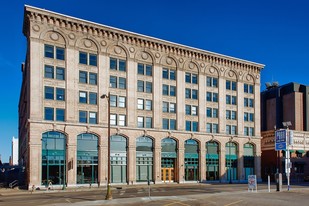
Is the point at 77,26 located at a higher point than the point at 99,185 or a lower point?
higher

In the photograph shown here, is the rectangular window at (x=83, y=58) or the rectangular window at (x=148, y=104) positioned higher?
the rectangular window at (x=83, y=58)

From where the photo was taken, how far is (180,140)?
62219 mm

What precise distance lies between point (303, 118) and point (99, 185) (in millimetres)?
61759

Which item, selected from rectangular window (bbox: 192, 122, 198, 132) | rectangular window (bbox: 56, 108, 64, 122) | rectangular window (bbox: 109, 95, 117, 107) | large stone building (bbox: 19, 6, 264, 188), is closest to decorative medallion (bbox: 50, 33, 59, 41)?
large stone building (bbox: 19, 6, 264, 188)

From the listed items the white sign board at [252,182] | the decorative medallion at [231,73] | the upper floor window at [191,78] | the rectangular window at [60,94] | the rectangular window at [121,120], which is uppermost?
the decorative medallion at [231,73]

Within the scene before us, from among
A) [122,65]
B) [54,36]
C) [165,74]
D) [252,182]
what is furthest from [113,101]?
[252,182]

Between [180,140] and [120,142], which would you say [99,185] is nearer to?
[120,142]

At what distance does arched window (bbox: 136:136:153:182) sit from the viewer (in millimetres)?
58000

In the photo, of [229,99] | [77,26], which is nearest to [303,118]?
[229,99]

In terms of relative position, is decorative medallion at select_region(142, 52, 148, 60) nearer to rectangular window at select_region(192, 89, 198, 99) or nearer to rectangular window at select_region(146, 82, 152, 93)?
rectangular window at select_region(146, 82, 152, 93)

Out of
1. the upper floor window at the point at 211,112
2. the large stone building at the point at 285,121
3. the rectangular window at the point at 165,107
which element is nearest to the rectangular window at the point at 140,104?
the rectangular window at the point at 165,107

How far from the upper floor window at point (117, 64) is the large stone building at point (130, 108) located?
165 millimetres

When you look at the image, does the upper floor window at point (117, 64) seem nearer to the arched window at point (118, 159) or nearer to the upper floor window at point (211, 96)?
the arched window at point (118, 159)

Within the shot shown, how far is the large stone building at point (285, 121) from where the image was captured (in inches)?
2908
